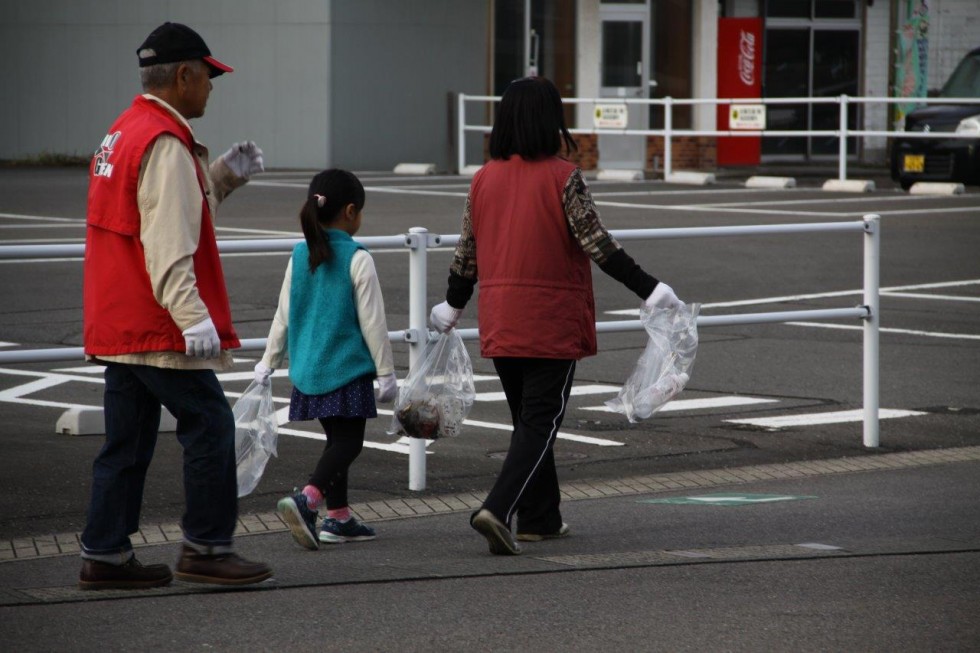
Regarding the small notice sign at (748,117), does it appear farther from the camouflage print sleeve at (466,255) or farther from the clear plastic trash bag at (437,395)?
the camouflage print sleeve at (466,255)

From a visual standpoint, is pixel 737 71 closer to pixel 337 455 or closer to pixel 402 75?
pixel 402 75

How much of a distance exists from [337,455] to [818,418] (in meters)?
3.86

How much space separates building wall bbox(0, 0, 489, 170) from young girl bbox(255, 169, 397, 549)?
898 inches

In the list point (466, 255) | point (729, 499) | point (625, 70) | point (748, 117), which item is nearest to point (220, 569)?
point (466, 255)

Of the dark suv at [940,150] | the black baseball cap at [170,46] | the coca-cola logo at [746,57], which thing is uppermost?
the coca-cola logo at [746,57]

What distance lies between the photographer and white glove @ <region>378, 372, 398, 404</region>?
6.15 m

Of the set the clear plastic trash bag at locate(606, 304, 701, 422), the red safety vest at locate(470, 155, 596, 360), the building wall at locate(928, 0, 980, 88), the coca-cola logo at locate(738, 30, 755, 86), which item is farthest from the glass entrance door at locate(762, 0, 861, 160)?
the red safety vest at locate(470, 155, 596, 360)

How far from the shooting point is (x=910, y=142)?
25.2 meters

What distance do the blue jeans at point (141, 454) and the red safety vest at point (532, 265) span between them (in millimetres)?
1122

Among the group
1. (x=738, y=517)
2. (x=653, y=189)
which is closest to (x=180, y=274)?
(x=738, y=517)

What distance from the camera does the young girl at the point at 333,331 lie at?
6188 mm

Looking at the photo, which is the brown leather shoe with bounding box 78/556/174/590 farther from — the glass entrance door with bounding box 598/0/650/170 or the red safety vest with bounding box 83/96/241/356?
the glass entrance door with bounding box 598/0/650/170

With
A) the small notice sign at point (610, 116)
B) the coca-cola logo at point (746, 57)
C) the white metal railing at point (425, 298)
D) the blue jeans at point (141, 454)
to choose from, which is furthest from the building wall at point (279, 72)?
the blue jeans at point (141, 454)

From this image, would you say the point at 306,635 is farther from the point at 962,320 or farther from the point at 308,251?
the point at 962,320
